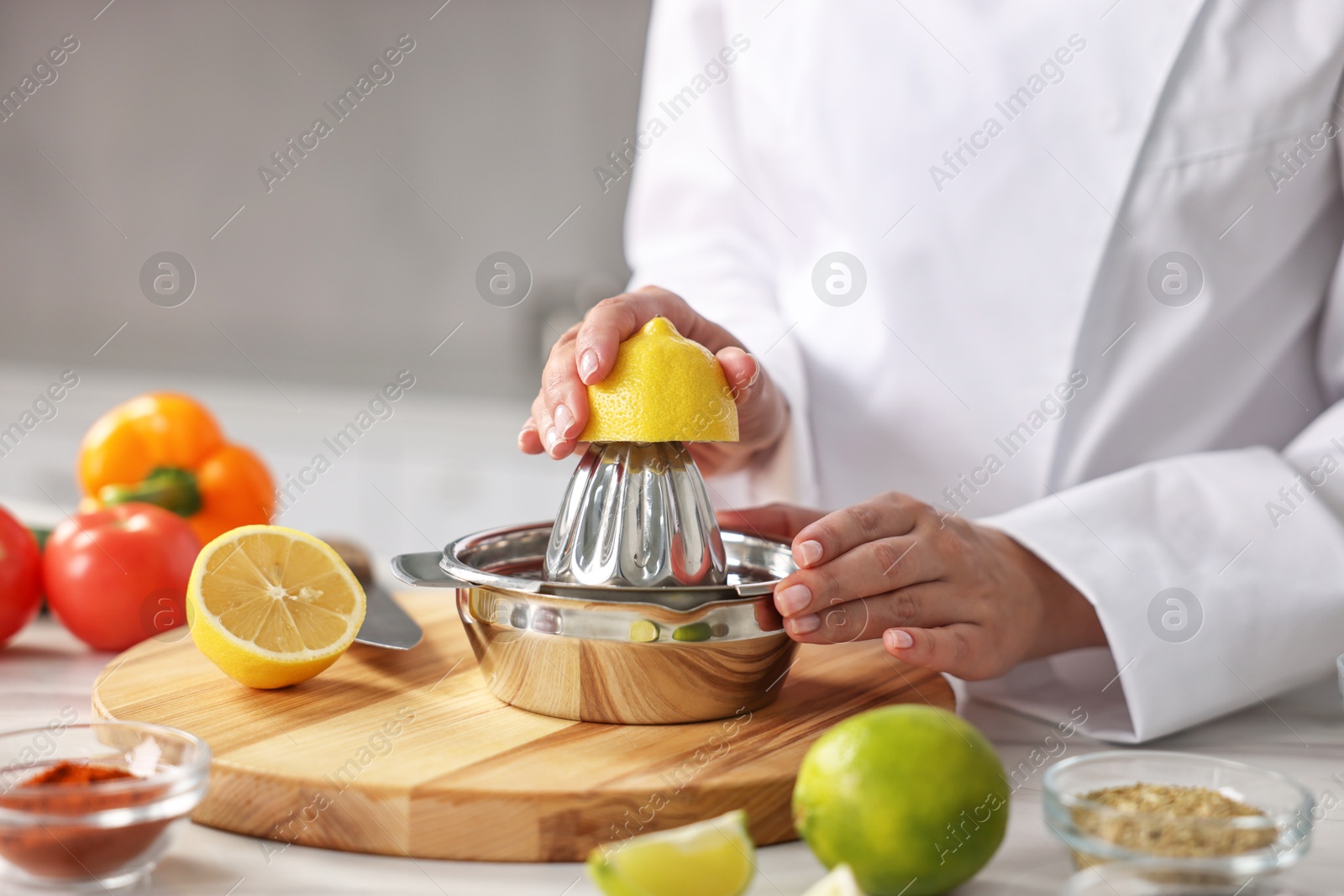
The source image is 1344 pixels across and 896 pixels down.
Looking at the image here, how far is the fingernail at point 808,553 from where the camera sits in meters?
0.97

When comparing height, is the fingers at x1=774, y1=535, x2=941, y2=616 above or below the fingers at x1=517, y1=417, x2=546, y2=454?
below

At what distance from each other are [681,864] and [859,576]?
40cm

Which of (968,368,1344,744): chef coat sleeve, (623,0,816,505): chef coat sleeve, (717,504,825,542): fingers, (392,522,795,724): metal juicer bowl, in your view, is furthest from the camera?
(623,0,816,505): chef coat sleeve

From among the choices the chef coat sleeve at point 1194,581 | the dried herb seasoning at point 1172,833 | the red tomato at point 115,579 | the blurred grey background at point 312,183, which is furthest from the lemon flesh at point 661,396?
the blurred grey background at point 312,183

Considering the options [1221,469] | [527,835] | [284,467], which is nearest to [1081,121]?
[1221,469]

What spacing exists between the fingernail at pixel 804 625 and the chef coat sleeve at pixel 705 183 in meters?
0.56

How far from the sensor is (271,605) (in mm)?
1057

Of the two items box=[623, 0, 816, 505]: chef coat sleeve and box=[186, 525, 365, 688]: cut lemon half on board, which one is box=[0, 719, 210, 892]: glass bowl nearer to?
box=[186, 525, 365, 688]: cut lemon half on board

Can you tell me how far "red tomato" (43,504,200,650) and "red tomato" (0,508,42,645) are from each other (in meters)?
0.02

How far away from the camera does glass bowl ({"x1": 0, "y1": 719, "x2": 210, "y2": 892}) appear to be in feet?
2.28

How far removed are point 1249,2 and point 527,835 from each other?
107cm

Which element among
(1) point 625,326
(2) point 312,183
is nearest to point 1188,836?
(1) point 625,326

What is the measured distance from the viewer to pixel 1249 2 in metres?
1.22

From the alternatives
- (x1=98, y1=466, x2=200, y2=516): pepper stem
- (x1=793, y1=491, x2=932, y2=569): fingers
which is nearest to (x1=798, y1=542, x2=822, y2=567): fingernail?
(x1=793, y1=491, x2=932, y2=569): fingers
